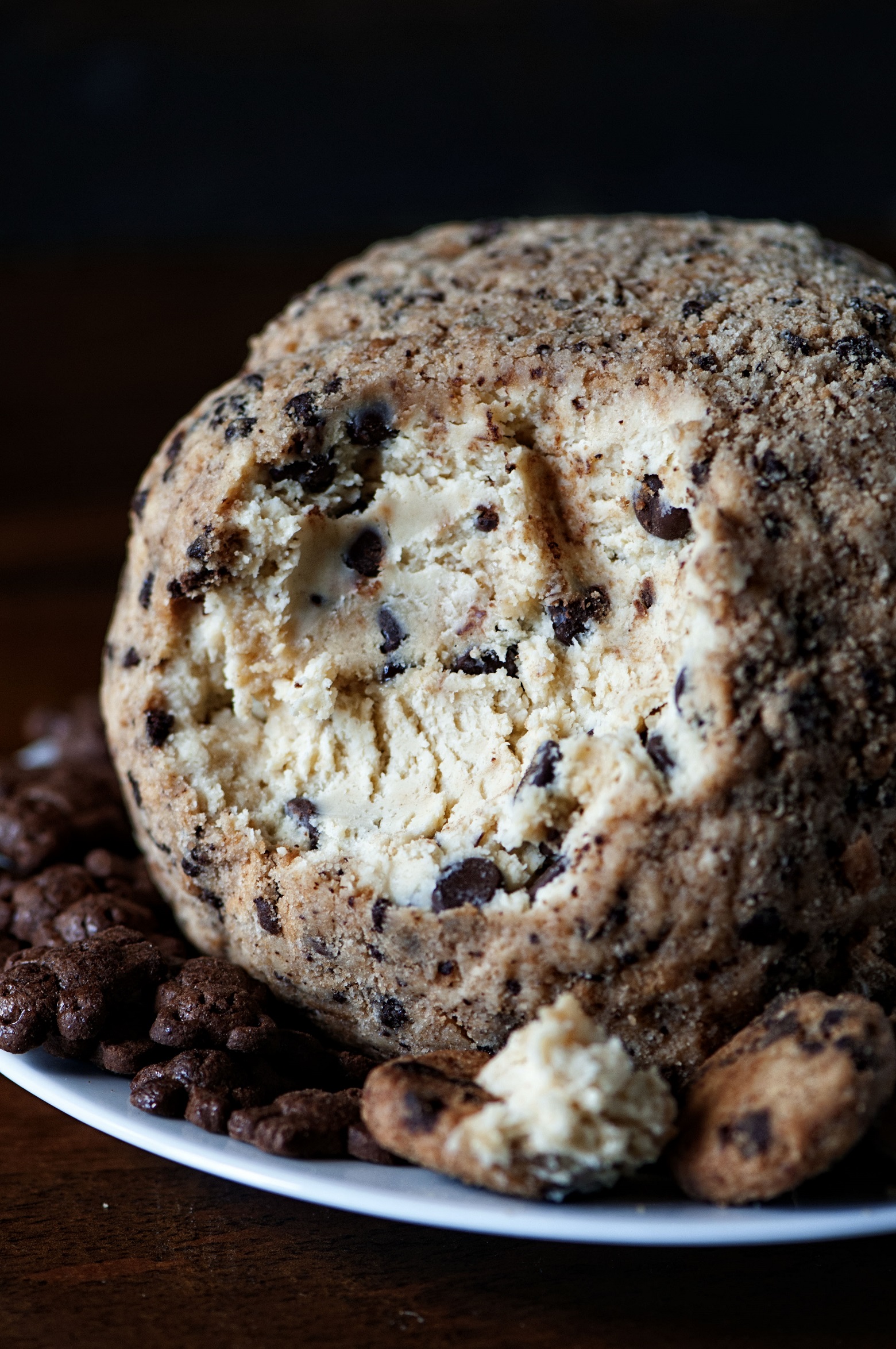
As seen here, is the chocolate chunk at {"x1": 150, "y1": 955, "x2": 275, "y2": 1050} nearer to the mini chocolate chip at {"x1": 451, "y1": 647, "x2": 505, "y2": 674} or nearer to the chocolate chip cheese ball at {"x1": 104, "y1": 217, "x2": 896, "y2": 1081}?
the chocolate chip cheese ball at {"x1": 104, "y1": 217, "x2": 896, "y2": 1081}

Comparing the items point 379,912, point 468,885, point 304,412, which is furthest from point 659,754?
point 304,412

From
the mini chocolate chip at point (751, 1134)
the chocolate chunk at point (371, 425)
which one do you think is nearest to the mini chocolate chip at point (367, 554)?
the chocolate chunk at point (371, 425)

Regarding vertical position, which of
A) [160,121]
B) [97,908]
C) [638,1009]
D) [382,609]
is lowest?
[638,1009]

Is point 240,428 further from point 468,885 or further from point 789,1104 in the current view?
point 789,1104

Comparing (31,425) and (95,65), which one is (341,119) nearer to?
(95,65)

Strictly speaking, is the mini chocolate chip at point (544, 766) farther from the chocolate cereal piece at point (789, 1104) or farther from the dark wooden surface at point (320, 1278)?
the dark wooden surface at point (320, 1278)

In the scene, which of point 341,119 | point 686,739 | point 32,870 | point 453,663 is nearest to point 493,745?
point 453,663

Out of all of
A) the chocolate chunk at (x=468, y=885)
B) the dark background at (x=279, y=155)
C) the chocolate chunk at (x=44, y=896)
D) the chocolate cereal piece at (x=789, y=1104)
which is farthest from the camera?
the dark background at (x=279, y=155)
